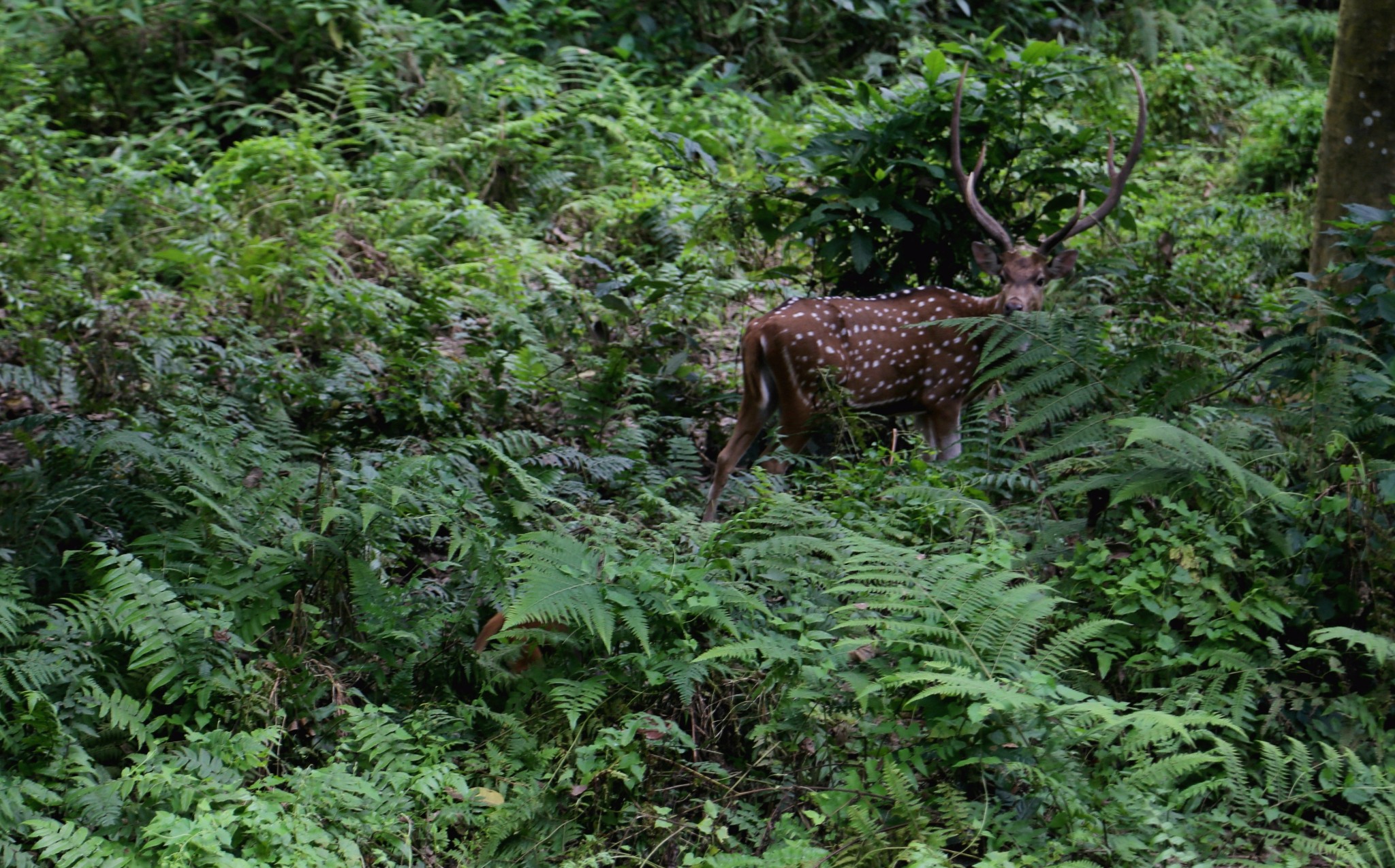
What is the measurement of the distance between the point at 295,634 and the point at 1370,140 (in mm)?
6115

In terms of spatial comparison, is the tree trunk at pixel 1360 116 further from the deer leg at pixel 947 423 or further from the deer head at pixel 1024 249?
the deer leg at pixel 947 423

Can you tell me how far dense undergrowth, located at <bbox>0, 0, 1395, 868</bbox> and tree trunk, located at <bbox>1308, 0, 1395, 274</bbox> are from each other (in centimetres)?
60

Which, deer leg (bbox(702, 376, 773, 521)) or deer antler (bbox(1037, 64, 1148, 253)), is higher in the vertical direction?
deer antler (bbox(1037, 64, 1148, 253))

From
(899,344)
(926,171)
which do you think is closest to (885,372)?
(899,344)

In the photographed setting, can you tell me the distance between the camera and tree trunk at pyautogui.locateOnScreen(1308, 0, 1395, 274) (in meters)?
6.38

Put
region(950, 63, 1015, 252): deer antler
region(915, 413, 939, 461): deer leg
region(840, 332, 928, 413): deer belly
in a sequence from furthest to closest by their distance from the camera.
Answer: region(915, 413, 939, 461): deer leg
region(950, 63, 1015, 252): deer antler
region(840, 332, 928, 413): deer belly

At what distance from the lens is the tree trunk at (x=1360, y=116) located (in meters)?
6.38

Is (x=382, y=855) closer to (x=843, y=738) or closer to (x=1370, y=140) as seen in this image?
(x=843, y=738)

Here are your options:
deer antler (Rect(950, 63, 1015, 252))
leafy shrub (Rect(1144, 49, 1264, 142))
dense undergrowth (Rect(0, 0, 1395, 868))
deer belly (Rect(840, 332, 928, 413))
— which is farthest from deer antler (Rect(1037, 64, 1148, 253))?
leafy shrub (Rect(1144, 49, 1264, 142))

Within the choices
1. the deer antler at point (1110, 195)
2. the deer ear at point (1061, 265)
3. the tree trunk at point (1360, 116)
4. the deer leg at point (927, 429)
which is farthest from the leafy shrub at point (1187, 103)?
the deer leg at point (927, 429)

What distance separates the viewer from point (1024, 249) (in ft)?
21.3

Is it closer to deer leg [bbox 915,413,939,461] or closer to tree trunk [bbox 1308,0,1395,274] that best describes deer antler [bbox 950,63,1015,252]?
deer leg [bbox 915,413,939,461]

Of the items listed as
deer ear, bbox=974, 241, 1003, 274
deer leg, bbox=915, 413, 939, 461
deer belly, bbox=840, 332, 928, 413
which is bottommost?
deer leg, bbox=915, 413, 939, 461

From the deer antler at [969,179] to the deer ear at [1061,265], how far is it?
24cm
